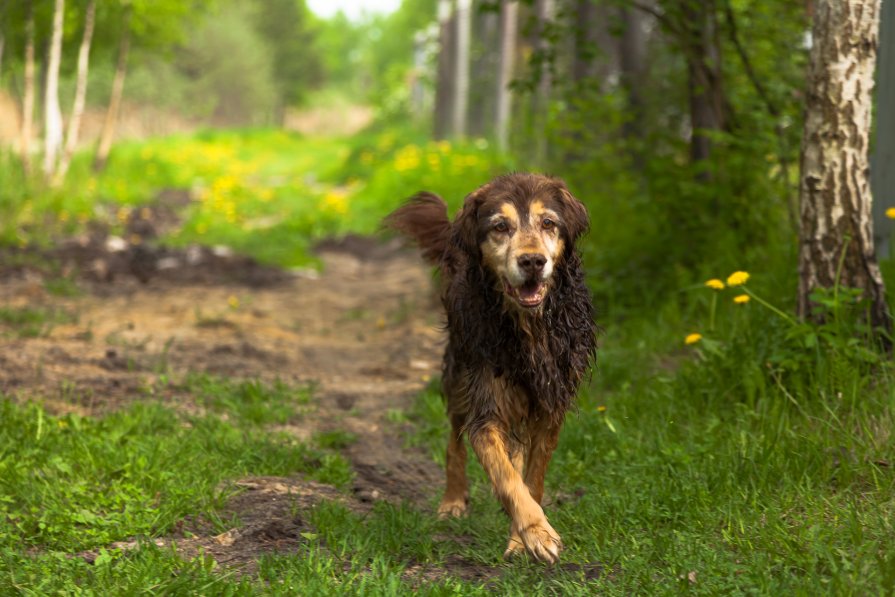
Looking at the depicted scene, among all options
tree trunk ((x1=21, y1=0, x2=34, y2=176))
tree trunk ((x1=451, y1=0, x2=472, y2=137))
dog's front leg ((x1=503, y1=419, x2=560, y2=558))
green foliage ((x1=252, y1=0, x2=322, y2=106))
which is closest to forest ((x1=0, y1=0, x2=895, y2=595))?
dog's front leg ((x1=503, y1=419, x2=560, y2=558))

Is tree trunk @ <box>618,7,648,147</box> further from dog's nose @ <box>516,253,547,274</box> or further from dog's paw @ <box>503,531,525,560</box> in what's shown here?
dog's paw @ <box>503,531,525,560</box>

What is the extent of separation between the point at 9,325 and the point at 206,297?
2516 millimetres

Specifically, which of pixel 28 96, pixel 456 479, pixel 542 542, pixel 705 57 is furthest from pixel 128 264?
pixel 542 542

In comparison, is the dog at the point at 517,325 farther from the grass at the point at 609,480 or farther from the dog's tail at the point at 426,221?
the dog's tail at the point at 426,221

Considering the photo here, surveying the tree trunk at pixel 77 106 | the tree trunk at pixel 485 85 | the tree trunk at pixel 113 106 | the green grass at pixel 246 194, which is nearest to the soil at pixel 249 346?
the green grass at pixel 246 194

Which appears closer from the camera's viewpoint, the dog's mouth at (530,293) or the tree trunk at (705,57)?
the dog's mouth at (530,293)

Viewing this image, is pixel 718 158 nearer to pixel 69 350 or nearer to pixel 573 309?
pixel 573 309

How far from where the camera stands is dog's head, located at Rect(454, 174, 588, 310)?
369 centimetres

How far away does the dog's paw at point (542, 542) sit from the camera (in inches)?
138

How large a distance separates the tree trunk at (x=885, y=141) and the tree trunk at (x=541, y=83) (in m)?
2.30

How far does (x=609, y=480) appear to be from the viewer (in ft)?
14.5

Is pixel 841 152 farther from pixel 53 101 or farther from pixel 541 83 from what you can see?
pixel 53 101

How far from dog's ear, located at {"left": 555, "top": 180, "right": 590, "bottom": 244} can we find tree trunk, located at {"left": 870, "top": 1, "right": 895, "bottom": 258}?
8.21 feet

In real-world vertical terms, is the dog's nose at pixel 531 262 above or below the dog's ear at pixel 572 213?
below
